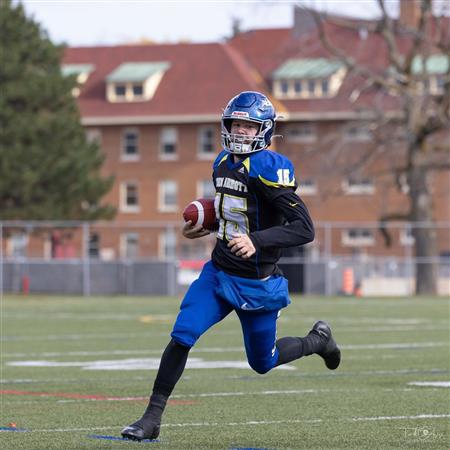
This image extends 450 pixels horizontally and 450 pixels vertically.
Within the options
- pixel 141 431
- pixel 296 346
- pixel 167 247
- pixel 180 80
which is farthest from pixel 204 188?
pixel 141 431

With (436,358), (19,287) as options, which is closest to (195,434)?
(436,358)

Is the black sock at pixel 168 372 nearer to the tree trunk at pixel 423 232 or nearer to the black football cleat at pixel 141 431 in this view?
the black football cleat at pixel 141 431

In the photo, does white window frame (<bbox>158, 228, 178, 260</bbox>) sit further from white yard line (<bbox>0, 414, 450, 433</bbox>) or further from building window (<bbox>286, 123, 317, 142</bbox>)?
white yard line (<bbox>0, 414, 450, 433</bbox>)

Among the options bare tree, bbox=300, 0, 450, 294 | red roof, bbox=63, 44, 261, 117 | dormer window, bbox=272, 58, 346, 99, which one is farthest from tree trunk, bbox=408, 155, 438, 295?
red roof, bbox=63, 44, 261, 117

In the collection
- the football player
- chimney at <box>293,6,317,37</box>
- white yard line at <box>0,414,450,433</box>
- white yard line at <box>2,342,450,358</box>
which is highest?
chimney at <box>293,6,317,37</box>

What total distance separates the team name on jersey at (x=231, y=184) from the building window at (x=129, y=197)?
52.3 metres

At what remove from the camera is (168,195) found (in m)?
58.9

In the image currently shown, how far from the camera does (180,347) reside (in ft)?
22.4

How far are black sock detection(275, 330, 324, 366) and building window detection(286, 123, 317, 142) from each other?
1932 inches

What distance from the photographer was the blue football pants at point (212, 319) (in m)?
6.77

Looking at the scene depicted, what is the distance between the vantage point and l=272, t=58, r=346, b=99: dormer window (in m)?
55.6

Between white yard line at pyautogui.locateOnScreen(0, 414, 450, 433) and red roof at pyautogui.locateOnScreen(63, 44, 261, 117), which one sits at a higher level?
red roof at pyautogui.locateOnScreen(63, 44, 261, 117)

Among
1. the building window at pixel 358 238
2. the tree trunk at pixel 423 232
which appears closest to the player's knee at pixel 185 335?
the tree trunk at pixel 423 232

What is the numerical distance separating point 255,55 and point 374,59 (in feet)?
44.8
